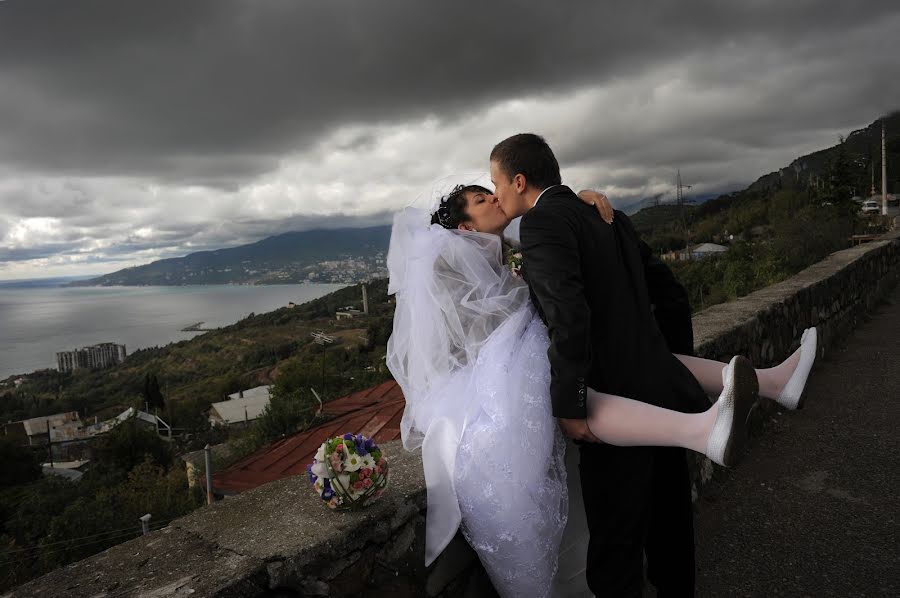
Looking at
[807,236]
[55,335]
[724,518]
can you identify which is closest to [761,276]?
[807,236]

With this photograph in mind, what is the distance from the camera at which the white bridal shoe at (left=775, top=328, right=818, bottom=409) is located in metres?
1.90

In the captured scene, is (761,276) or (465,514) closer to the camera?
(465,514)

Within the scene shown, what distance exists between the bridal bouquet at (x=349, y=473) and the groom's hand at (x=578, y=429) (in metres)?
0.56

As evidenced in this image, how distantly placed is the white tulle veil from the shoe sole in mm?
482

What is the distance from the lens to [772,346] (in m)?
4.09

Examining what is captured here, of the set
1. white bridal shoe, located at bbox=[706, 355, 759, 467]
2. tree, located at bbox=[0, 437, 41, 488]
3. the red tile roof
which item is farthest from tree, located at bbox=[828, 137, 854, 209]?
tree, located at bbox=[0, 437, 41, 488]

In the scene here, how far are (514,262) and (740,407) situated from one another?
3.02ft

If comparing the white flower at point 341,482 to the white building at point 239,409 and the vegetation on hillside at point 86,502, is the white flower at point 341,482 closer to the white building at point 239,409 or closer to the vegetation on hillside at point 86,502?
the vegetation on hillside at point 86,502

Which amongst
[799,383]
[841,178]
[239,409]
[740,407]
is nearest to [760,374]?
[799,383]

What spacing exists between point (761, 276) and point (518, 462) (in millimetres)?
10949

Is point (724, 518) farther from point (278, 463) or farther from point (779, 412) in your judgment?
point (278, 463)

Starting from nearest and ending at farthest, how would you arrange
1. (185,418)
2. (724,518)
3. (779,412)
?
(724,518) < (779,412) < (185,418)

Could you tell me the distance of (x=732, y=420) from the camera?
1497mm

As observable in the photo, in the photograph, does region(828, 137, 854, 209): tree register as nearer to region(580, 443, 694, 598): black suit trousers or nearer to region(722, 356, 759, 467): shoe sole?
region(722, 356, 759, 467): shoe sole
